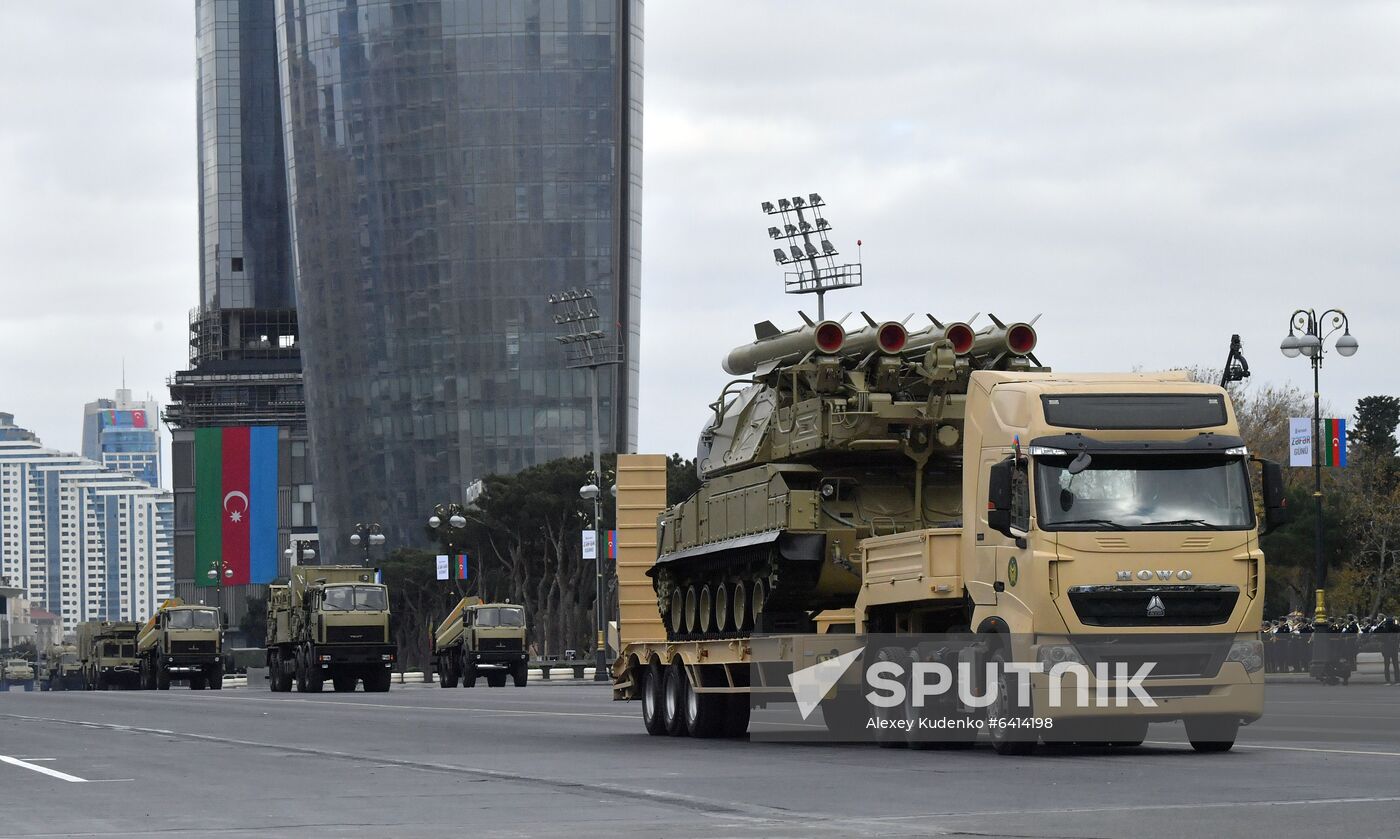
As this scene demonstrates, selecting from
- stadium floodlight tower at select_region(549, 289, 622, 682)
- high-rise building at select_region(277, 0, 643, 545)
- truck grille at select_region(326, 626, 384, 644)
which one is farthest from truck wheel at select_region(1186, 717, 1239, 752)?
high-rise building at select_region(277, 0, 643, 545)

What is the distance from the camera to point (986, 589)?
20719 mm

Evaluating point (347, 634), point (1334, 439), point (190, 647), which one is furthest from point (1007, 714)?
point (190, 647)

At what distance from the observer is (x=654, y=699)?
27.6 metres

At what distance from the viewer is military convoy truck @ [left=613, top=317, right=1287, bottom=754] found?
1983cm

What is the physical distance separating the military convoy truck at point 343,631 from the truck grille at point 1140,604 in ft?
148

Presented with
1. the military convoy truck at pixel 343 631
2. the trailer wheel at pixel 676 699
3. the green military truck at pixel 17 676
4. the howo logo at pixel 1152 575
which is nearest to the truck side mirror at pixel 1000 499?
the howo logo at pixel 1152 575

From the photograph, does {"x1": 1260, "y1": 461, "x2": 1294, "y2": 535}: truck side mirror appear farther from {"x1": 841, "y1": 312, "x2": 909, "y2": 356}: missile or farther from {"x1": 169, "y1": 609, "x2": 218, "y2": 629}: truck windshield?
{"x1": 169, "y1": 609, "x2": 218, "y2": 629}: truck windshield

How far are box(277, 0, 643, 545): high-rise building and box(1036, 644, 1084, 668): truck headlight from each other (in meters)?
138

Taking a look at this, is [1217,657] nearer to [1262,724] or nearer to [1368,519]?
[1262,724]

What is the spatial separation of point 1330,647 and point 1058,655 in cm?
2505

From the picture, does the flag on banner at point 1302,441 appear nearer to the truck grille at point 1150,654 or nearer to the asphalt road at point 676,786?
the asphalt road at point 676,786

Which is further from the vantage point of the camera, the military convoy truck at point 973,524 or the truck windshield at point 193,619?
the truck windshield at point 193,619

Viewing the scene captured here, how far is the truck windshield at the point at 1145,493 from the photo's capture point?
65.6 ft

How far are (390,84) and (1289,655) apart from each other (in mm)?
126582
